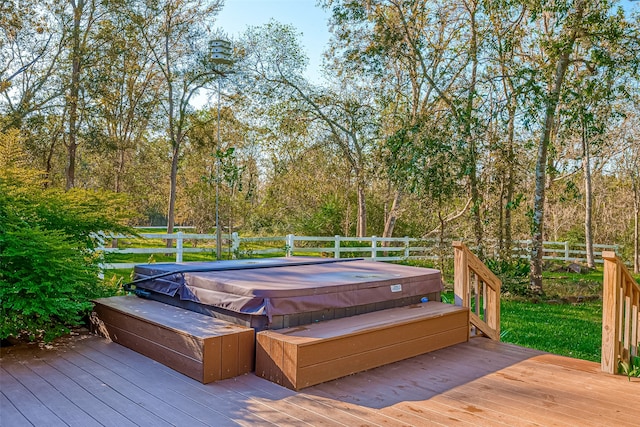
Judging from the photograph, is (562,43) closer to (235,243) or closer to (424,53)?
(424,53)

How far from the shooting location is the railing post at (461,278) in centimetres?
435

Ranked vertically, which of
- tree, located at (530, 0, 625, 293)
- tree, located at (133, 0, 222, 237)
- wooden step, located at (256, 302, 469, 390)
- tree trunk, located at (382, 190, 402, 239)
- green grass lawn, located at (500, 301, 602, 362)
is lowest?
green grass lawn, located at (500, 301, 602, 362)

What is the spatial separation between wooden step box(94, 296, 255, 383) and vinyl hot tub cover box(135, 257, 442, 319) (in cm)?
18

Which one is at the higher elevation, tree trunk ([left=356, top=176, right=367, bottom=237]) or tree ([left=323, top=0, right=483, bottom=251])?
tree ([left=323, top=0, right=483, bottom=251])

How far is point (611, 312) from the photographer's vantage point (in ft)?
11.6

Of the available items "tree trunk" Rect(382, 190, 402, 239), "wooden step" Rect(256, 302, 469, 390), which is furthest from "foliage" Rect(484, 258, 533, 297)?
"wooden step" Rect(256, 302, 469, 390)

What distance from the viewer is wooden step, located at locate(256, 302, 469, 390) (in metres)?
3.03

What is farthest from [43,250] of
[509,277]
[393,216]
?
[393,216]

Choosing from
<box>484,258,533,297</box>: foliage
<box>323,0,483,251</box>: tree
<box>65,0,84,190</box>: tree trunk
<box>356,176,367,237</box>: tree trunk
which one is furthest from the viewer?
<box>356,176,367,237</box>: tree trunk

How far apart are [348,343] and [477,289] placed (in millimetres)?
1886

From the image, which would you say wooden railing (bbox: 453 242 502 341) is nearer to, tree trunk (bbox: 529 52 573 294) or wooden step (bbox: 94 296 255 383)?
wooden step (bbox: 94 296 255 383)

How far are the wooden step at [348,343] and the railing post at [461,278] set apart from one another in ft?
0.70

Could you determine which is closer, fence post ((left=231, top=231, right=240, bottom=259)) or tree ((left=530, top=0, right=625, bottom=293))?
tree ((left=530, top=0, right=625, bottom=293))

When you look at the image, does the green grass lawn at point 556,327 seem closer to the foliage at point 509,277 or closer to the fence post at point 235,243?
the foliage at point 509,277
